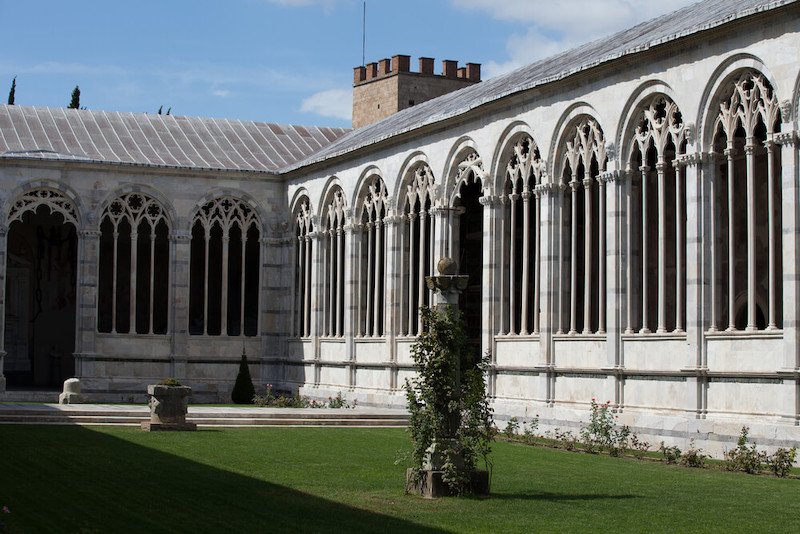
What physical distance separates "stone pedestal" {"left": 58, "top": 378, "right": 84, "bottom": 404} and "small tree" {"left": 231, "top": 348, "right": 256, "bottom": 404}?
5.86 meters

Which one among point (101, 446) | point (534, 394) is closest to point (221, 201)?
point (534, 394)

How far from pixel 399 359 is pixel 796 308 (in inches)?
639

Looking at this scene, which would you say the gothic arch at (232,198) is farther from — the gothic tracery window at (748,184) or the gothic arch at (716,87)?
the gothic arch at (716,87)

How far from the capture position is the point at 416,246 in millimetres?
39312

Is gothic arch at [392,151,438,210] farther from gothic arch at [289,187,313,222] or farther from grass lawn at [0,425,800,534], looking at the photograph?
grass lawn at [0,425,800,534]

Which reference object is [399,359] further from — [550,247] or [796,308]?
[796,308]

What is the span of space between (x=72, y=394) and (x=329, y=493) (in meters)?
22.1

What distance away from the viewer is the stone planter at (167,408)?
28156 mm

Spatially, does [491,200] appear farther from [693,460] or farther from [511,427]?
[693,460]

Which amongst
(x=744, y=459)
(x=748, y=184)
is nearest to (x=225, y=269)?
(x=748, y=184)

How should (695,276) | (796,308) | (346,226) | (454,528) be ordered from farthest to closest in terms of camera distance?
(346,226), (695,276), (796,308), (454,528)

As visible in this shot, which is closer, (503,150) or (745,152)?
(745,152)

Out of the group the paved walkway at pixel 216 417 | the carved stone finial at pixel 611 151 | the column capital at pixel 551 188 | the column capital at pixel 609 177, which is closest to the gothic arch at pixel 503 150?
the column capital at pixel 551 188

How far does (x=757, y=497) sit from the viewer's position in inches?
700
